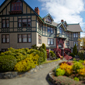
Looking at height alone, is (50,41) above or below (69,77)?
above

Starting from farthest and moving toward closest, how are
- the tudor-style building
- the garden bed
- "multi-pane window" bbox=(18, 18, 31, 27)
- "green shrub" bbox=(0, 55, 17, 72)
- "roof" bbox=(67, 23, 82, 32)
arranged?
"roof" bbox=(67, 23, 82, 32)
"multi-pane window" bbox=(18, 18, 31, 27)
the tudor-style building
"green shrub" bbox=(0, 55, 17, 72)
the garden bed

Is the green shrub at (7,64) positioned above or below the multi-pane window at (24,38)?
below

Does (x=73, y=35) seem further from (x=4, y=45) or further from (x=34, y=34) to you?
(x=4, y=45)

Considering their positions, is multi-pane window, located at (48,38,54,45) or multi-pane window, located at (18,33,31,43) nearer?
multi-pane window, located at (18,33,31,43)

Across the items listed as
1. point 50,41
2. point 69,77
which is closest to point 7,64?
point 69,77

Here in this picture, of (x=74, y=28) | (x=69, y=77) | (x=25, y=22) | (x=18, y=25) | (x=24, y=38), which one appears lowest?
(x=69, y=77)

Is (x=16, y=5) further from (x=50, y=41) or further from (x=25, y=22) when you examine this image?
(x=50, y=41)

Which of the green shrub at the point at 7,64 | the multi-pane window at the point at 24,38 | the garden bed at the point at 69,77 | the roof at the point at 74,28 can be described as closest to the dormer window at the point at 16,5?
the multi-pane window at the point at 24,38

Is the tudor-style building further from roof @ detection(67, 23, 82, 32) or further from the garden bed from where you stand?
roof @ detection(67, 23, 82, 32)

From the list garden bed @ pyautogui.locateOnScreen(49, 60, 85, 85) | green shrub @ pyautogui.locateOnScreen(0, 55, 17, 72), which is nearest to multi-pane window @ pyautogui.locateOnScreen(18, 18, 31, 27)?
green shrub @ pyautogui.locateOnScreen(0, 55, 17, 72)

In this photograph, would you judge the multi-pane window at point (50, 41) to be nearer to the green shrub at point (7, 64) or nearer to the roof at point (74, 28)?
the roof at point (74, 28)

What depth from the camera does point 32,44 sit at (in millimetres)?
16844

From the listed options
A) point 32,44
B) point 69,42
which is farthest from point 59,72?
point 69,42

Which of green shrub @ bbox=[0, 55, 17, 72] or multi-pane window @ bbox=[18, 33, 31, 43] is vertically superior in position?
multi-pane window @ bbox=[18, 33, 31, 43]
